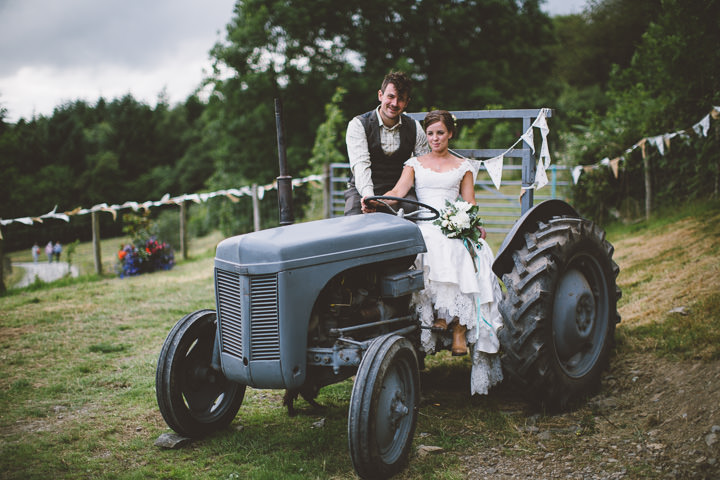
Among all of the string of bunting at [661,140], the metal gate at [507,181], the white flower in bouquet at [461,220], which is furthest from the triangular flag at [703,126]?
the white flower in bouquet at [461,220]

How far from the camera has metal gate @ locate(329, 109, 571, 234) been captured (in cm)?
410

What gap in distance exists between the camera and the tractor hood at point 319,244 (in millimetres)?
2766

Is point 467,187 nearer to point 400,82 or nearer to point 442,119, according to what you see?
point 442,119

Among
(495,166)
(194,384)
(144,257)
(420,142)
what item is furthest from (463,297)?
→ (144,257)

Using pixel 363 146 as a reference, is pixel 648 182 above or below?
below

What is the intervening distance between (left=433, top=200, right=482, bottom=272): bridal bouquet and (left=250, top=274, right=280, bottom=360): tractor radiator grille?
121cm

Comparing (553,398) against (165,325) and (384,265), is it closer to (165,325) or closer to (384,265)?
(384,265)

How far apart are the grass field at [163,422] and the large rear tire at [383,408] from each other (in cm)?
20

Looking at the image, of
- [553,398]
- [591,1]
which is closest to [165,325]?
[553,398]

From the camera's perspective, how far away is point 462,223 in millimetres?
3453

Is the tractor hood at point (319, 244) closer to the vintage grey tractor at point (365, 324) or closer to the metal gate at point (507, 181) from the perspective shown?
the vintage grey tractor at point (365, 324)

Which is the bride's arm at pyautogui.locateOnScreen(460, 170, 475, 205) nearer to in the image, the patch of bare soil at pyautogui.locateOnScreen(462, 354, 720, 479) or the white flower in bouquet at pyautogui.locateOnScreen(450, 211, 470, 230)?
the white flower in bouquet at pyautogui.locateOnScreen(450, 211, 470, 230)

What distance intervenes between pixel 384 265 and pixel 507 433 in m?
1.25

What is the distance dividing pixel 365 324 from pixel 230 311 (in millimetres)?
707
